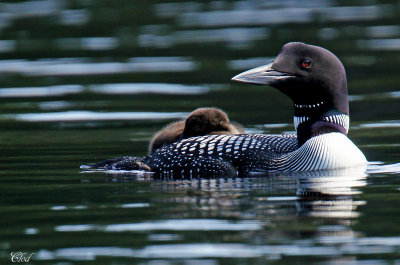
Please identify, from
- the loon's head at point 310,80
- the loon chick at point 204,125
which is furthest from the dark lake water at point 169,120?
the loon chick at point 204,125

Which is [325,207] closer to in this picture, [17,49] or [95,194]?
[95,194]

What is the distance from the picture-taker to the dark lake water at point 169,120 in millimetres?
5422

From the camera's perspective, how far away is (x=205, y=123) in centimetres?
838

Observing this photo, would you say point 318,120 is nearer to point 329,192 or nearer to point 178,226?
point 329,192

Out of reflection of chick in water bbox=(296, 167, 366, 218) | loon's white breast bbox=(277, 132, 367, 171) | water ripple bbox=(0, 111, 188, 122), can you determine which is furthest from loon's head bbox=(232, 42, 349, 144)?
water ripple bbox=(0, 111, 188, 122)

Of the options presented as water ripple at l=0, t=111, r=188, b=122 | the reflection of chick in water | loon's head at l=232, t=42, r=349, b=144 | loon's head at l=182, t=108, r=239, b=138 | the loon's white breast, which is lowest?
the reflection of chick in water

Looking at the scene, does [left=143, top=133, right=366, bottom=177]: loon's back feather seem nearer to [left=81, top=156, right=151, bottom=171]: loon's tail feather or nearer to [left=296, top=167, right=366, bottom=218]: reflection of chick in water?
[left=296, top=167, right=366, bottom=218]: reflection of chick in water

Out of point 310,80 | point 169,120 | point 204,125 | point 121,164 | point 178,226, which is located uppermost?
point 310,80

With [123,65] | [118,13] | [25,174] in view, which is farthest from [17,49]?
[25,174]

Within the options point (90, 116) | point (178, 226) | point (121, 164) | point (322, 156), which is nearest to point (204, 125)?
point (121, 164)

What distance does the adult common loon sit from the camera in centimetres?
753

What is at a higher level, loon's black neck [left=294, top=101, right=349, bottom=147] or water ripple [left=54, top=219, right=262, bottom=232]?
loon's black neck [left=294, top=101, right=349, bottom=147]

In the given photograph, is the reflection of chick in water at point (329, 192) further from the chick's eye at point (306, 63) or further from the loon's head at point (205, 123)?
the loon's head at point (205, 123)

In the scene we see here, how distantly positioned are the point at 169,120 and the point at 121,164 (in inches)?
105
